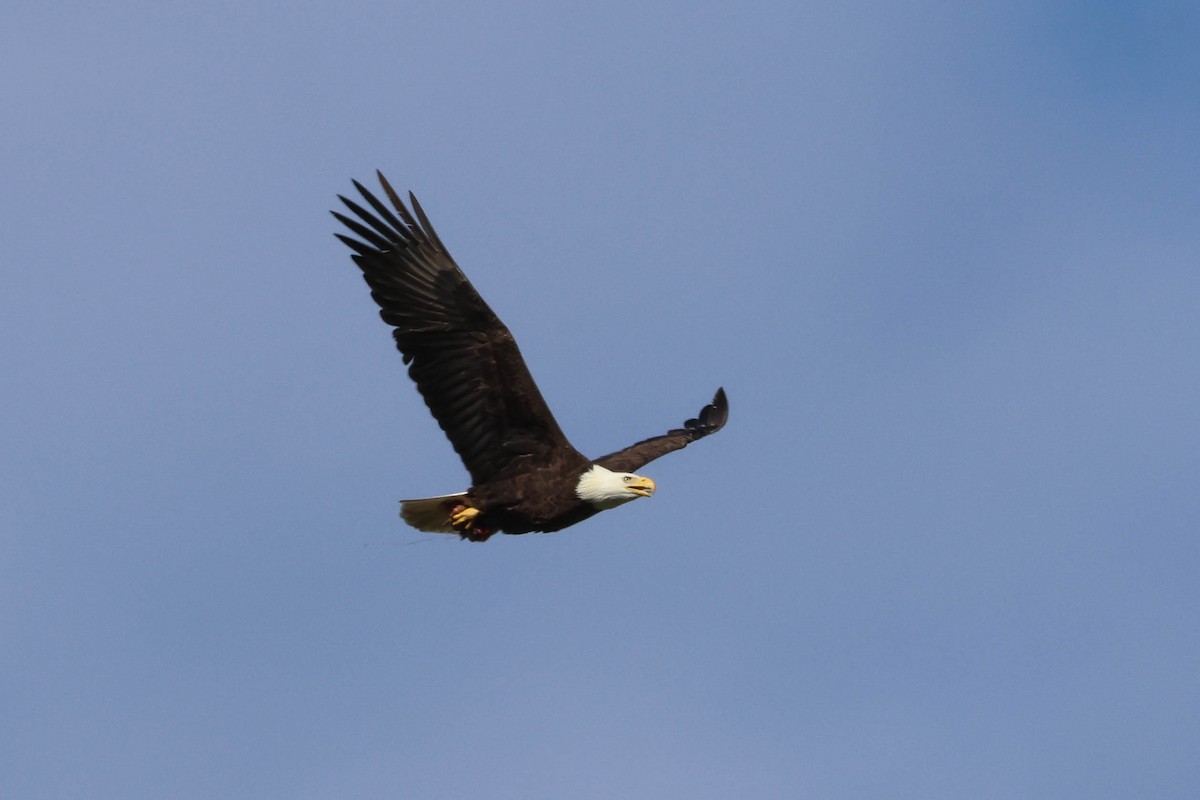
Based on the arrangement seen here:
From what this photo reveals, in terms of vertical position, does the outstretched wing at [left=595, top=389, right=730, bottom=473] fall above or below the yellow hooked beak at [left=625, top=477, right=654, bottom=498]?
above

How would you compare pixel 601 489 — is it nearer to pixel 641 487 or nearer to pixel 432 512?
pixel 641 487

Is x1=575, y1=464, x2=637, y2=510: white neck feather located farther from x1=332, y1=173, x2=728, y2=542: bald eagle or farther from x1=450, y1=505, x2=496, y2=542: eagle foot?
x1=450, y1=505, x2=496, y2=542: eagle foot

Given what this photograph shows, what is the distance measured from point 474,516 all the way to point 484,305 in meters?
1.93

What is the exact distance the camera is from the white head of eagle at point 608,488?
17.3 metres

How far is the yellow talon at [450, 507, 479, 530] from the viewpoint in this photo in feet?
57.1

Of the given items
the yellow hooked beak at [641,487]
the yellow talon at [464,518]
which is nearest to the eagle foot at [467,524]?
the yellow talon at [464,518]

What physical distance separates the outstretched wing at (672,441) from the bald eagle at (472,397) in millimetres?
1591

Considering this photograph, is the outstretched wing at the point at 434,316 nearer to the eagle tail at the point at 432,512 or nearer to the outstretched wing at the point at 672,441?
the eagle tail at the point at 432,512

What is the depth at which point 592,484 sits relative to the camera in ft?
56.7

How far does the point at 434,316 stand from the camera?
1691 centimetres

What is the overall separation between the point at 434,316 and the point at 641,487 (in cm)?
236

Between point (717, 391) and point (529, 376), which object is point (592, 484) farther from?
point (717, 391)

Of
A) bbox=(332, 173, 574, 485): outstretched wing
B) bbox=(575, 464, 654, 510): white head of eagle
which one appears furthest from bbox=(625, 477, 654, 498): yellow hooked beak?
bbox=(332, 173, 574, 485): outstretched wing

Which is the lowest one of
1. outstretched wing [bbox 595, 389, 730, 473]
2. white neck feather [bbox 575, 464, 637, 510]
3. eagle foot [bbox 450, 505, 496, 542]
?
eagle foot [bbox 450, 505, 496, 542]
